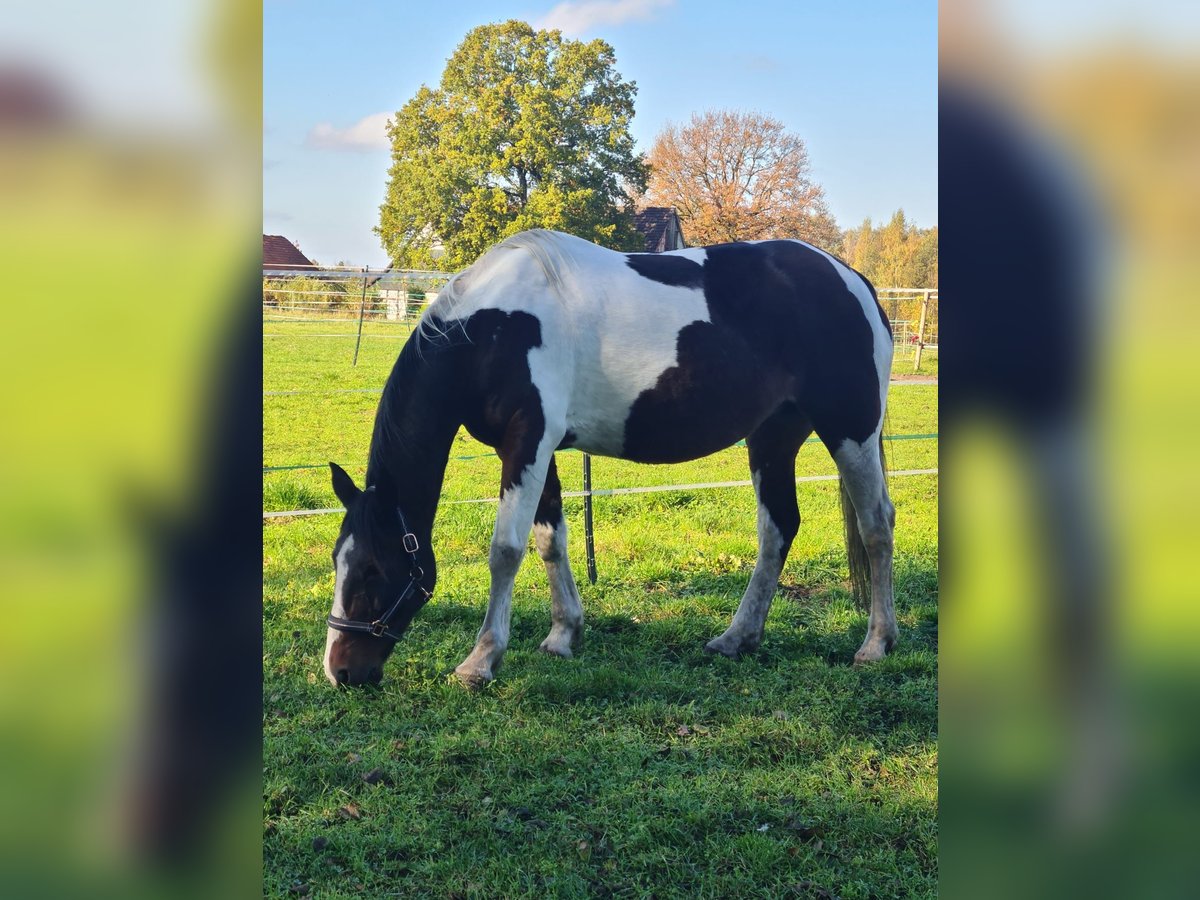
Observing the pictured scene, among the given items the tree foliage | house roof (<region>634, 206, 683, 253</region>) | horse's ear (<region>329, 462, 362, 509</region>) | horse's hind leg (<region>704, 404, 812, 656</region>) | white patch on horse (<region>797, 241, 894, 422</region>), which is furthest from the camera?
house roof (<region>634, 206, 683, 253</region>)

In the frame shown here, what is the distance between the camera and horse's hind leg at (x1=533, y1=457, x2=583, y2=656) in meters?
4.18

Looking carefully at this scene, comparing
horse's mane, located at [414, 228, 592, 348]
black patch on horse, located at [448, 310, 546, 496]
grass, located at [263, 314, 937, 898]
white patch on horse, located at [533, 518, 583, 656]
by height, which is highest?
horse's mane, located at [414, 228, 592, 348]

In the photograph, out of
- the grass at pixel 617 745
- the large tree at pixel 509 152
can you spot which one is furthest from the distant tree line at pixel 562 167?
the grass at pixel 617 745

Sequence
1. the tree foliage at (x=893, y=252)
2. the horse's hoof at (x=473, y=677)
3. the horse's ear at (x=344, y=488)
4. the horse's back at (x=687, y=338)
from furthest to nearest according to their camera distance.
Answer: the tree foliage at (x=893, y=252)
the horse's back at (x=687, y=338)
the horse's hoof at (x=473, y=677)
the horse's ear at (x=344, y=488)

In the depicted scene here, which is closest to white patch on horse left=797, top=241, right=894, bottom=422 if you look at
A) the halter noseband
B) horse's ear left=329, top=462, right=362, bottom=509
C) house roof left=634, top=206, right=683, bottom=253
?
the halter noseband

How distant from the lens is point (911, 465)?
954 centimetres

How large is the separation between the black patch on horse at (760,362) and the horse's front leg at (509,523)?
48 centimetres

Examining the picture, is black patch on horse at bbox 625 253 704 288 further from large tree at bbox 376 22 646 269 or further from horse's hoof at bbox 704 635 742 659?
large tree at bbox 376 22 646 269

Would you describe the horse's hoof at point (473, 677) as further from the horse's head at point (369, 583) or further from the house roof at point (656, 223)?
the house roof at point (656, 223)

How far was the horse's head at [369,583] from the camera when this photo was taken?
3.52 metres

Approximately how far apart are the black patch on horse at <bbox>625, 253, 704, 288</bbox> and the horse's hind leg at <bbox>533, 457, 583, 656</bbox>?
949 millimetres
